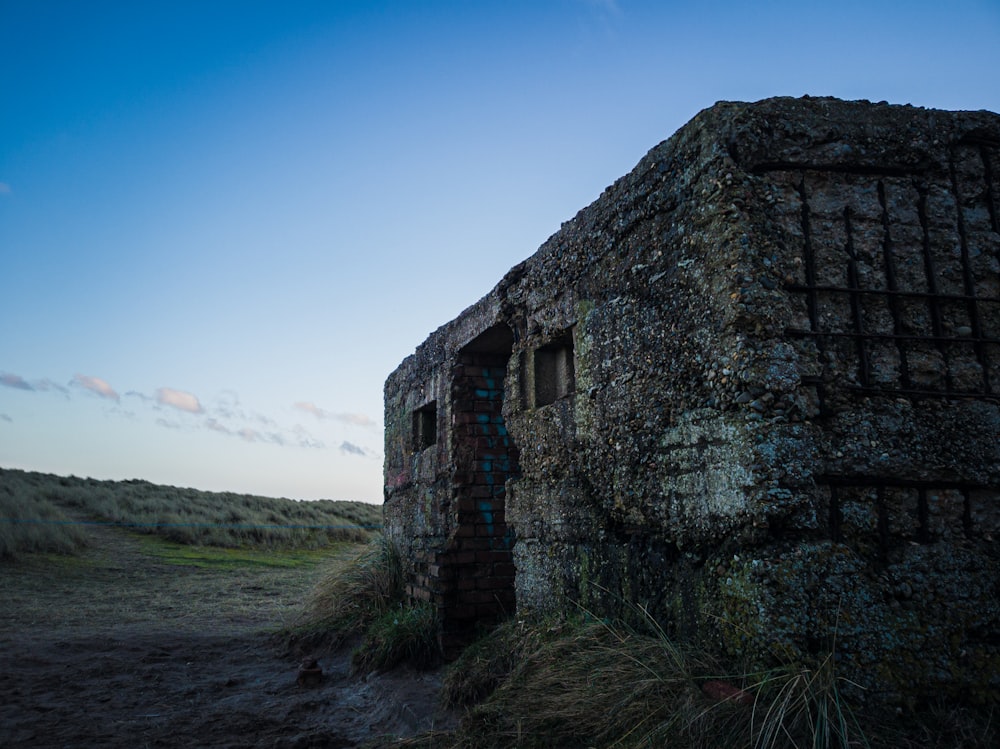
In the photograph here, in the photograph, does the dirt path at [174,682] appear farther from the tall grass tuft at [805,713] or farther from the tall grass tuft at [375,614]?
the tall grass tuft at [805,713]

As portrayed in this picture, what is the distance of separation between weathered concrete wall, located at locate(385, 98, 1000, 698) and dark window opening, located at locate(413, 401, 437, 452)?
2.94 metres

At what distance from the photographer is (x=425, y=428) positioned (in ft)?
21.6

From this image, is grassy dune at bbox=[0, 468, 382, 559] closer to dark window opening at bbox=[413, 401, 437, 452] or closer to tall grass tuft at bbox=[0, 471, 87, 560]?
tall grass tuft at bbox=[0, 471, 87, 560]

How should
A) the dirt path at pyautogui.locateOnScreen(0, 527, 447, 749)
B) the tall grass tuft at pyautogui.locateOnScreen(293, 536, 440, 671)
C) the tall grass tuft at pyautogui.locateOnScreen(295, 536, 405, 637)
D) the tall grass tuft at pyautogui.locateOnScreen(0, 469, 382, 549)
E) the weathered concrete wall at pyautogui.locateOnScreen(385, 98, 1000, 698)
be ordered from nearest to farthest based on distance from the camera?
the weathered concrete wall at pyautogui.locateOnScreen(385, 98, 1000, 698) < the dirt path at pyautogui.locateOnScreen(0, 527, 447, 749) < the tall grass tuft at pyautogui.locateOnScreen(293, 536, 440, 671) < the tall grass tuft at pyautogui.locateOnScreen(295, 536, 405, 637) < the tall grass tuft at pyautogui.locateOnScreen(0, 469, 382, 549)

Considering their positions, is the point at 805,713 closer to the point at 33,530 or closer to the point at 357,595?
the point at 357,595

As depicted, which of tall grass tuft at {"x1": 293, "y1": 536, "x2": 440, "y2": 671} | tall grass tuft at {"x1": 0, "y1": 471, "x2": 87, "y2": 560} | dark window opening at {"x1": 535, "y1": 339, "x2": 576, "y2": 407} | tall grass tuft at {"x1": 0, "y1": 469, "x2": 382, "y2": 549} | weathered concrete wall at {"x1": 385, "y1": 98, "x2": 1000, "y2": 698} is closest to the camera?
weathered concrete wall at {"x1": 385, "y1": 98, "x2": 1000, "y2": 698}

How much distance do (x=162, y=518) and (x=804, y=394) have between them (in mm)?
16677

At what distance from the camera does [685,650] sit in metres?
2.75

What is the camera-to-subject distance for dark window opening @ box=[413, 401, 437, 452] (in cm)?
652

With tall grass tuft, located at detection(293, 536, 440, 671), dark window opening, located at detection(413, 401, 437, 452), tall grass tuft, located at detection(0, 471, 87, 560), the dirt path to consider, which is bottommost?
the dirt path

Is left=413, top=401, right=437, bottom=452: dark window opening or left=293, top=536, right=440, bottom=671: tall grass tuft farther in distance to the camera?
left=413, top=401, right=437, bottom=452: dark window opening

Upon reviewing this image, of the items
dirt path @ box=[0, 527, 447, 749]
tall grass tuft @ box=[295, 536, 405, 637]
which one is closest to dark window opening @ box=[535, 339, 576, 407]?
dirt path @ box=[0, 527, 447, 749]

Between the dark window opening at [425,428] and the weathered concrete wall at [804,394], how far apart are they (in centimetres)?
294

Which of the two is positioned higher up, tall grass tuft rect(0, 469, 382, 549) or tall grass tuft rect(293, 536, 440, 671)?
tall grass tuft rect(0, 469, 382, 549)
